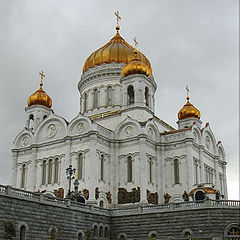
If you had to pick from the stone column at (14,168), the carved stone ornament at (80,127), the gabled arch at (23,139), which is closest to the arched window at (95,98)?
the carved stone ornament at (80,127)

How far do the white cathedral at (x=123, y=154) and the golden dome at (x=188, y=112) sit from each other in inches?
135

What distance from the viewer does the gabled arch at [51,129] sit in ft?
145

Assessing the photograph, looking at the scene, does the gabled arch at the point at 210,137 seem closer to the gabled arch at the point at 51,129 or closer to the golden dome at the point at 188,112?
the golden dome at the point at 188,112

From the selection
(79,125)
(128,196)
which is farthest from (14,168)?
(128,196)

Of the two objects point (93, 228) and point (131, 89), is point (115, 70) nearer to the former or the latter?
point (131, 89)

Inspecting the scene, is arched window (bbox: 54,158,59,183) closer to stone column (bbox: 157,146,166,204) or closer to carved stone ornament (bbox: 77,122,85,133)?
carved stone ornament (bbox: 77,122,85,133)

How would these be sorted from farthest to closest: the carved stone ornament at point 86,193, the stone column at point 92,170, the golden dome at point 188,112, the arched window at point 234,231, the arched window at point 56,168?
1. the golden dome at point 188,112
2. the arched window at point 56,168
3. the carved stone ornament at point 86,193
4. the stone column at point 92,170
5. the arched window at point 234,231

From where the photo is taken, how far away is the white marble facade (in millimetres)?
41156

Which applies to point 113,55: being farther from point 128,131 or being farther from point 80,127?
point 80,127

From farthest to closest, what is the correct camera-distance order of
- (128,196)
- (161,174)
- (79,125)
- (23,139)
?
(23,139) < (161,174) < (79,125) < (128,196)

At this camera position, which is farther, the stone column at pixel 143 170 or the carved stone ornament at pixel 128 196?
the carved stone ornament at pixel 128 196

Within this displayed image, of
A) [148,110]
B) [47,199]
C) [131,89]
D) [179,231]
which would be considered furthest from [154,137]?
[47,199]

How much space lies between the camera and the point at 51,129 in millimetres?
45406

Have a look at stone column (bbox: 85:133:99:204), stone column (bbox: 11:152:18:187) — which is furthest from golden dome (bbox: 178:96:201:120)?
stone column (bbox: 11:152:18:187)
